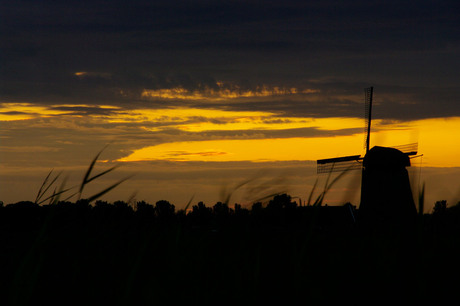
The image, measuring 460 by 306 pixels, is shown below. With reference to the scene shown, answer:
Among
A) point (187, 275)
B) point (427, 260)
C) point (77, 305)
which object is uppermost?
point (427, 260)

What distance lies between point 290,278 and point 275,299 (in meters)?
0.36

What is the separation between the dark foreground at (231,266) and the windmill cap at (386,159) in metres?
23.5

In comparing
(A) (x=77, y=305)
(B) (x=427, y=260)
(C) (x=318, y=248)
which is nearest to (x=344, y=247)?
(C) (x=318, y=248)

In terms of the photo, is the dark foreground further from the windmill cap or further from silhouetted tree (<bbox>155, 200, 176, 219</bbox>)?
the windmill cap

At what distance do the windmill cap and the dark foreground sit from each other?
77.1 ft

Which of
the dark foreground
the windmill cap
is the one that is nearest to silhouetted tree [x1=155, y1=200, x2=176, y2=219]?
the dark foreground

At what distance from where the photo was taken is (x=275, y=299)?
406cm

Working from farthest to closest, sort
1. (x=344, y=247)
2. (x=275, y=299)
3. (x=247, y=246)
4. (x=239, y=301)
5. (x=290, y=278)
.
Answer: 1. (x=344, y=247)
2. (x=247, y=246)
3. (x=290, y=278)
4. (x=275, y=299)
5. (x=239, y=301)

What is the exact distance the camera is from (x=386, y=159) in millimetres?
29188

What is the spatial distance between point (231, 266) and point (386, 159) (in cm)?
2600

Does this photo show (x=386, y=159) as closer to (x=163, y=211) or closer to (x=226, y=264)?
(x=163, y=211)

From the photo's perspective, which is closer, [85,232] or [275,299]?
[275,299]

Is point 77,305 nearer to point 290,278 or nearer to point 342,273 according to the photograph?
point 290,278

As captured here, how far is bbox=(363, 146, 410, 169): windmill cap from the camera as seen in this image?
29.1 m
